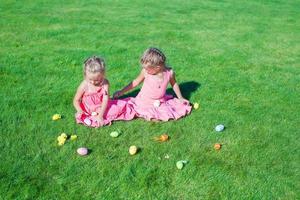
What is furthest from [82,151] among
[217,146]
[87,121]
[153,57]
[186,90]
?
[186,90]

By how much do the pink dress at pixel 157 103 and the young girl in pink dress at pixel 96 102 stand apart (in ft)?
0.72

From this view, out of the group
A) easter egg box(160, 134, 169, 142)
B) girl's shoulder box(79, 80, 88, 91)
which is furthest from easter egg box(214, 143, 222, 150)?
girl's shoulder box(79, 80, 88, 91)

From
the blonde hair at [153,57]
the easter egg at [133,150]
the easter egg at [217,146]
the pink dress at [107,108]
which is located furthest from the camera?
the blonde hair at [153,57]

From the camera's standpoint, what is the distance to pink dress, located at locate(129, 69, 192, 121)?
6.09 meters

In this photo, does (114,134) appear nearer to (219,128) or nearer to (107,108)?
(107,108)

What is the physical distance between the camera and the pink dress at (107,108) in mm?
5902

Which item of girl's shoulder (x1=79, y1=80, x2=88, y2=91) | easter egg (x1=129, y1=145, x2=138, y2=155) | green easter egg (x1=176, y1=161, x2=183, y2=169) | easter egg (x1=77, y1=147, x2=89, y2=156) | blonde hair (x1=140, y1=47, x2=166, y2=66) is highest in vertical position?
blonde hair (x1=140, y1=47, x2=166, y2=66)

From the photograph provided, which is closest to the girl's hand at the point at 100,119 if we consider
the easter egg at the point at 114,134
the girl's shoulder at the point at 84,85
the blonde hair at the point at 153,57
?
the easter egg at the point at 114,134

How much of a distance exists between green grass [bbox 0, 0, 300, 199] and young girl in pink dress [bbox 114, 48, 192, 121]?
8.4 inches

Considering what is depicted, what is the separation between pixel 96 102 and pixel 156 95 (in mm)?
886

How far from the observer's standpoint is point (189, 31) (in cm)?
1088

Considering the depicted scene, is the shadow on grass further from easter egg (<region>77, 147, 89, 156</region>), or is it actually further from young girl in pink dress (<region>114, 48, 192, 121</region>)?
easter egg (<region>77, 147, 89, 156</region>)

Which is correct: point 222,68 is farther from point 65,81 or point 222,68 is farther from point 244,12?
point 244,12

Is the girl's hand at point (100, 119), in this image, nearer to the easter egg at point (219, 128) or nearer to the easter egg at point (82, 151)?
the easter egg at point (82, 151)
